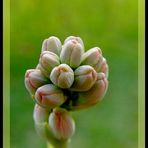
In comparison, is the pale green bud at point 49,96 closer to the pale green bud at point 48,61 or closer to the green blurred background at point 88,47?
the pale green bud at point 48,61

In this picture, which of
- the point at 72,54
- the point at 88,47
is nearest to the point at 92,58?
the point at 72,54

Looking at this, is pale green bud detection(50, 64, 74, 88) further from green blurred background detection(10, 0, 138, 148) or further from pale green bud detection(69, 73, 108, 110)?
green blurred background detection(10, 0, 138, 148)

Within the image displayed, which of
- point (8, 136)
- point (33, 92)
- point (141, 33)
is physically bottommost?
point (8, 136)

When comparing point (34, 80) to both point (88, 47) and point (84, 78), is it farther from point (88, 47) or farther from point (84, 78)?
point (88, 47)

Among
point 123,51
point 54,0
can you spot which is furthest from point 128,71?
point 54,0

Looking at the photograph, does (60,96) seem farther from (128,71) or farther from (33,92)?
(128,71)

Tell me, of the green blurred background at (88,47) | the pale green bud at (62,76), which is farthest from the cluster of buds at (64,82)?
the green blurred background at (88,47)

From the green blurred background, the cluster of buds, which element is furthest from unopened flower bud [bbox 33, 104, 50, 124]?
the green blurred background
